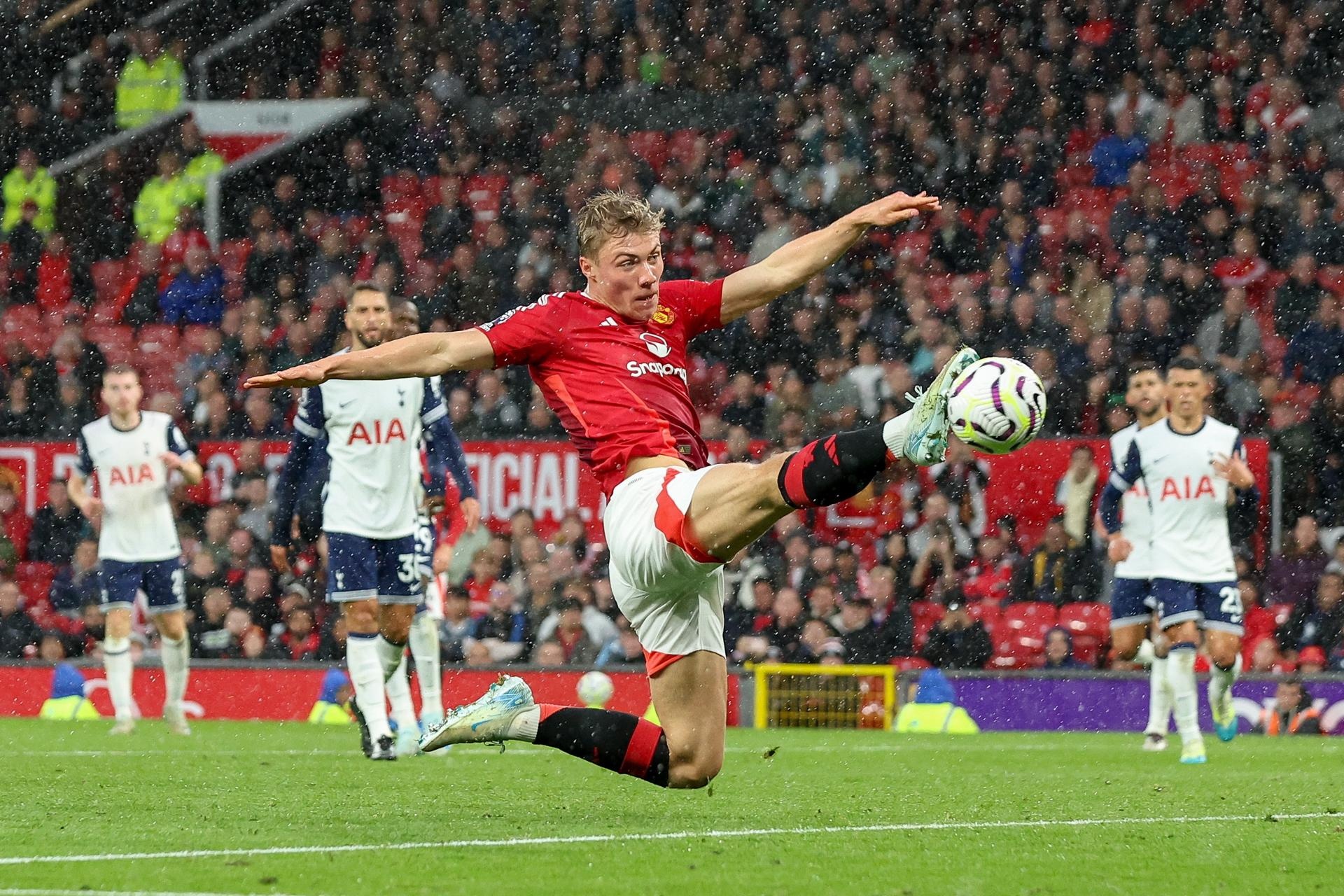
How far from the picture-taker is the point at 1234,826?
6582 millimetres

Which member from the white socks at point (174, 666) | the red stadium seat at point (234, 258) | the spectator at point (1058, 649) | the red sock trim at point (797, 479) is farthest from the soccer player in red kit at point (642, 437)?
the red stadium seat at point (234, 258)

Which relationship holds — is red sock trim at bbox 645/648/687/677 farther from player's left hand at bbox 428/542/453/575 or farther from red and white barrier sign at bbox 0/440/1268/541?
red and white barrier sign at bbox 0/440/1268/541

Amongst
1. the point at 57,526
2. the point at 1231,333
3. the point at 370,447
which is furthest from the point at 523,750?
the point at 1231,333

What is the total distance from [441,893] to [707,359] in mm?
12954

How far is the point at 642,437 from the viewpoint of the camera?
6.29 m

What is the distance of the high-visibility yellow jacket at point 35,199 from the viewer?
21.1 meters

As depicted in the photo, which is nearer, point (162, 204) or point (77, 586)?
point (77, 586)

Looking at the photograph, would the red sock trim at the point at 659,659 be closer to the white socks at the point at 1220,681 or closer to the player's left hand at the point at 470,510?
the player's left hand at the point at 470,510

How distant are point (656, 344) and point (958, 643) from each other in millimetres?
8369

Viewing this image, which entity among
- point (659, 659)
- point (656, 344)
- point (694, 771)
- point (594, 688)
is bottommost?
point (594, 688)

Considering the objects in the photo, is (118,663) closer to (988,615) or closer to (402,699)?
(402,699)

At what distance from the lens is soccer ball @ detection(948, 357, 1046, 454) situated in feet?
17.3

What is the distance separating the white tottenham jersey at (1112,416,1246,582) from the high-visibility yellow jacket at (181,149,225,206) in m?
12.1

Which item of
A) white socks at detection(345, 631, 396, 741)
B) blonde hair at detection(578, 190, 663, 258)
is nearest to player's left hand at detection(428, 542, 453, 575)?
white socks at detection(345, 631, 396, 741)
